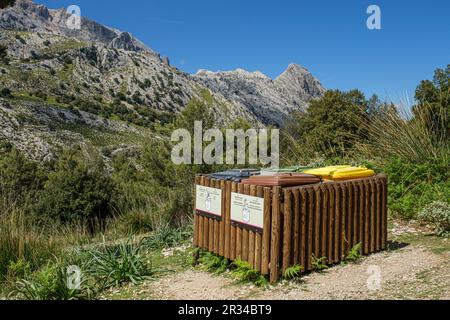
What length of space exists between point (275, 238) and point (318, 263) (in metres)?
0.87

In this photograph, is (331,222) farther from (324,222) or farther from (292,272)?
(292,272)

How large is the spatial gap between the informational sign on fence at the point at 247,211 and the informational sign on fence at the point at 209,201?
1.12 ft

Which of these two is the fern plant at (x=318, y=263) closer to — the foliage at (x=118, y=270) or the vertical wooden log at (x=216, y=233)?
the vertical wooden log at (x=216, y=233)

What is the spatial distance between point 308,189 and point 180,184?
12.6 meters

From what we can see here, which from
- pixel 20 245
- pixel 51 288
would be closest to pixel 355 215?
pixel 51 288

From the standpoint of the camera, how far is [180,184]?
17.5 meters

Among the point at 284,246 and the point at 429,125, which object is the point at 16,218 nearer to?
the point at 284,246

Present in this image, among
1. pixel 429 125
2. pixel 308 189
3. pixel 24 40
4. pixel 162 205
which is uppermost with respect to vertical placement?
pixel 24 40

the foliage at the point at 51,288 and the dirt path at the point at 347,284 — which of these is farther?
the foliage at the point at 51,288

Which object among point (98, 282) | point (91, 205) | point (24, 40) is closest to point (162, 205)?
point (98, 282)

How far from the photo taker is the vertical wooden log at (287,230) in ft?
16.5

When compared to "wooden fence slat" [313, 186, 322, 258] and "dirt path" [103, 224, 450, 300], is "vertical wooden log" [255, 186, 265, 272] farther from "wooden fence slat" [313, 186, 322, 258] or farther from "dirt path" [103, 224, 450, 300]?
"wooden fence slat" [313, 186, 322, 258]

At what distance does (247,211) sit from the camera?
535 cm

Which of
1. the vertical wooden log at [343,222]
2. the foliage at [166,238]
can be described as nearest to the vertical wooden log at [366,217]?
the vertical wooden log at [343,222]
